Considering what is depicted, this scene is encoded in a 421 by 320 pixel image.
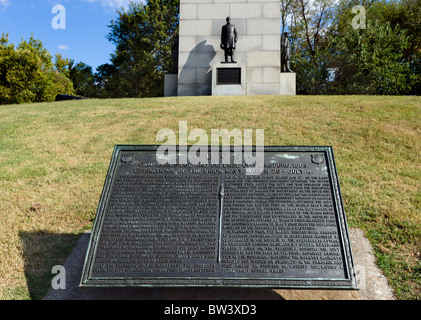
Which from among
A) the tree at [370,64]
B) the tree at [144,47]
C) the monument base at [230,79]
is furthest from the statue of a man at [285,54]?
the tree at [144,47]

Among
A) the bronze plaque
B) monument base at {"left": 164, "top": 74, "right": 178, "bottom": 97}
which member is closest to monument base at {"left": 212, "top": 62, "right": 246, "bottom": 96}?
the bronze plaque

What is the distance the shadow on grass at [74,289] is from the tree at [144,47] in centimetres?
2889

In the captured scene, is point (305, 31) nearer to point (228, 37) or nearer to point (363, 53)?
point (363, 53)

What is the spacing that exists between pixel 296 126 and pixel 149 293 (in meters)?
5.96

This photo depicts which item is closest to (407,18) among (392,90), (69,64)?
(392,90)

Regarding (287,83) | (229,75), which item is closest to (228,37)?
(229,75)

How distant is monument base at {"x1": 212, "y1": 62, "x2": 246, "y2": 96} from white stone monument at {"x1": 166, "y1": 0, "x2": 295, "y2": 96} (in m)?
1.13

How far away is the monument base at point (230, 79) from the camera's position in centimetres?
1505

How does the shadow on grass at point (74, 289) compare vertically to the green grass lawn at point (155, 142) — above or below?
below

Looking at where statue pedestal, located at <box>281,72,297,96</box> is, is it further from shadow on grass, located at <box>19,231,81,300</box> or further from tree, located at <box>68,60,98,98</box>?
tree, located at <box>68,60,98,98</box>

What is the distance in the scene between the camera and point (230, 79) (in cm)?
1511

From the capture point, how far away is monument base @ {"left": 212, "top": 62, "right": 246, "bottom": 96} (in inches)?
593

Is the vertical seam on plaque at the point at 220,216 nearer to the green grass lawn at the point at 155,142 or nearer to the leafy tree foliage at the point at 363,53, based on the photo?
the green grass lawn at the point at 155,142

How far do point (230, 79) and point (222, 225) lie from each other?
502 inches
